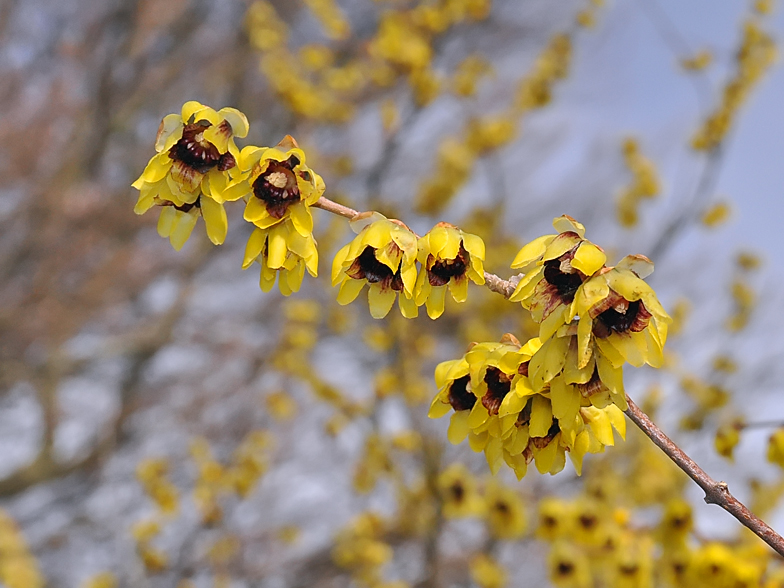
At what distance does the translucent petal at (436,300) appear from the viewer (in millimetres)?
1100

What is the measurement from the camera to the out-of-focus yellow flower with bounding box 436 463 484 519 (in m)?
3.31

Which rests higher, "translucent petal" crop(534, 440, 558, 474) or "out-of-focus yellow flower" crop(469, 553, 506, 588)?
"out-of-focus yellow flower" crop(469, 553, 506, 588)

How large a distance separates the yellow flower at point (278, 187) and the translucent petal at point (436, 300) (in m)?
0.25

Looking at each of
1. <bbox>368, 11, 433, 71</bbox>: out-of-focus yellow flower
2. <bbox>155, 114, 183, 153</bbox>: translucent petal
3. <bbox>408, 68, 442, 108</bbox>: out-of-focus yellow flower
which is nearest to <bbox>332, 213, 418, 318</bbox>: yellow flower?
<bbox>155, 114, 183, 153</bbox>: translucent petal

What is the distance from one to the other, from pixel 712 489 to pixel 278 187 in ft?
2.82

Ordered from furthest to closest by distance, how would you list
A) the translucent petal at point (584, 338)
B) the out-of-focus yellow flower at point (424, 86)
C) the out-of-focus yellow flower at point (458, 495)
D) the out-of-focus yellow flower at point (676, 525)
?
the out-of-focus yellow flower at point (424, 86) → the out-of-focus yellow flower at point (458, 495) → the out-of-focus yellow flower at point (676, 525) → the translucent petal at point (584, 338)

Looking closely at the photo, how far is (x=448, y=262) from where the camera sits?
1.07 meters

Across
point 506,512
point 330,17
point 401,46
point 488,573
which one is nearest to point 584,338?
point 506,512

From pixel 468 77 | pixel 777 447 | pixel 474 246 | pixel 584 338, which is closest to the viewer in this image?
pixel 584 338

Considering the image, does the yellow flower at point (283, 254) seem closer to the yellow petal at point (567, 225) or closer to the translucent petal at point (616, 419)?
the yellow petal at point (567, 225)

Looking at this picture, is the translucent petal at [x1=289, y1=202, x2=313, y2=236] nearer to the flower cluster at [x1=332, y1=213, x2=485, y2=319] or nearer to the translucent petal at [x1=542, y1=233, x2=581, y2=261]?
the flower cluster at [x1=332, y1=213, x2=485, y2=319]

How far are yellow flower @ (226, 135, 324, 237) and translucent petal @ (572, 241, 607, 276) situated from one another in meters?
0.47

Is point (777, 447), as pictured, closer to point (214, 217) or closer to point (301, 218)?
point (301, 218)

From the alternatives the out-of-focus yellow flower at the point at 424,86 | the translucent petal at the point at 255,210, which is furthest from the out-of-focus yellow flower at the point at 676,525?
the out-of-focus yellow flower at the point at 424,86
